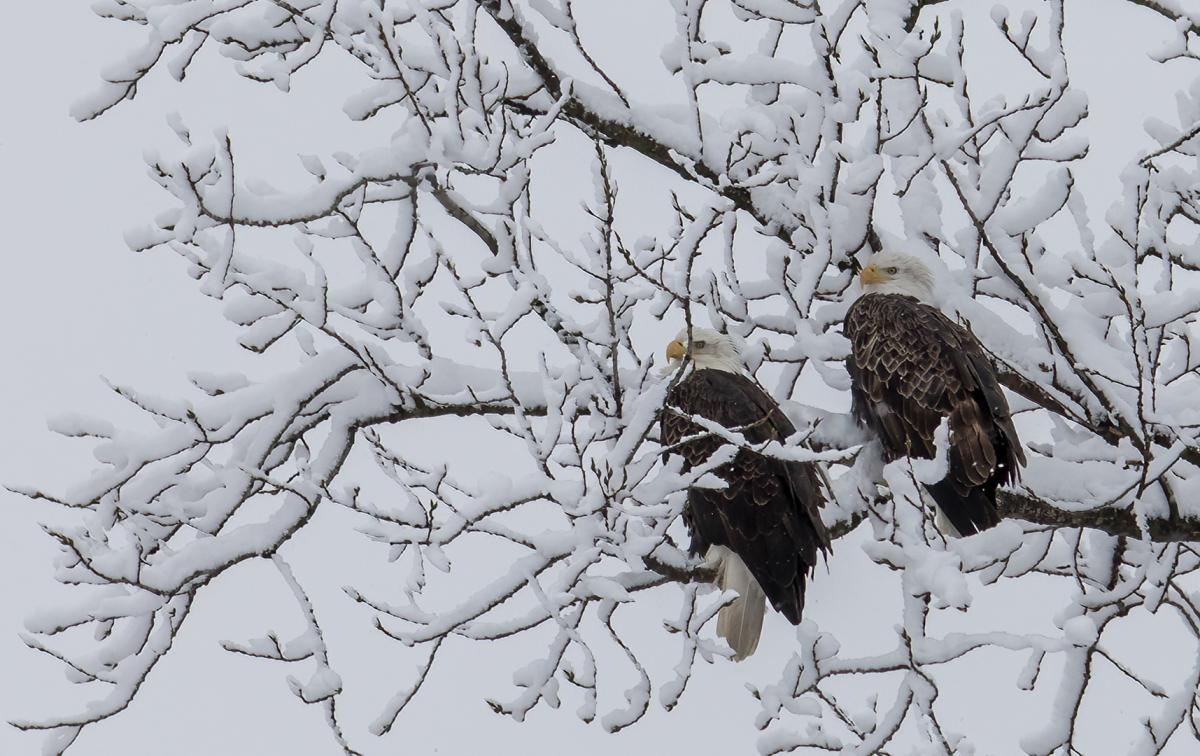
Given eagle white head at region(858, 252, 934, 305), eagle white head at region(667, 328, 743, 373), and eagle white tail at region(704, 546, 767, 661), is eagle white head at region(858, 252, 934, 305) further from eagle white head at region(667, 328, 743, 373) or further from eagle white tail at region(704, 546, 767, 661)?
eagle white tail at region(704, 546, 767, 661)

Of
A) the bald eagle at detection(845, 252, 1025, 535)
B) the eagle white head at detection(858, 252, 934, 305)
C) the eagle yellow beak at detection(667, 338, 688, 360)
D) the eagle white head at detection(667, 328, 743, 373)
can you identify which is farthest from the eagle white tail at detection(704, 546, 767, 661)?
the eagle white head at detection(858, 252, 934, 305)

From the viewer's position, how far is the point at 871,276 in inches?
194

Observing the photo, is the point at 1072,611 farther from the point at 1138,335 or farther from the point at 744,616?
the point at 744,616

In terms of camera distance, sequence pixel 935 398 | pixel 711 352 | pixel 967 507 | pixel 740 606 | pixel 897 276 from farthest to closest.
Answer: pixel 711 352
pixel 897 276
pixel 740 606
pixel 935 398
pixel 967 507

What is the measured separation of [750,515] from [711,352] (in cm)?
91

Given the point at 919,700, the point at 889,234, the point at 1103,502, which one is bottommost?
the point at 919,700

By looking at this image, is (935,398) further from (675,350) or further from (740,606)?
(675,350)

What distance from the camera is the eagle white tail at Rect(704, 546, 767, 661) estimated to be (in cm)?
456

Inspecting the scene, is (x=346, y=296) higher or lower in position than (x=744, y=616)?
higher


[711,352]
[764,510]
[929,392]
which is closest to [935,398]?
[929,392]

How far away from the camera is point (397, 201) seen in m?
4.44

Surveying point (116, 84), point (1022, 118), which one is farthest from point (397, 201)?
point (1022, 118)

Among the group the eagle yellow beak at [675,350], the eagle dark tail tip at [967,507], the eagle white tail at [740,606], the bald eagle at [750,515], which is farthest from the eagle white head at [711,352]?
the eagle dark tail tip at [967,507]

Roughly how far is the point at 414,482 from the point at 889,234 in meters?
2.56
